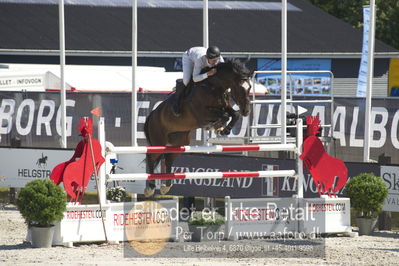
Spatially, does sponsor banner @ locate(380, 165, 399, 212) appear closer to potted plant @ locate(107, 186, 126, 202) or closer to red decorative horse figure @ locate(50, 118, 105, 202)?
potted plant @ locate(107, 186, 126, 202)

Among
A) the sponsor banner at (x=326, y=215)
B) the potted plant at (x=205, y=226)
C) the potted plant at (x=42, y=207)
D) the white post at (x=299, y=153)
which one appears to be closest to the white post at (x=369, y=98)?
the sponsor banner at (x=326, y=215)

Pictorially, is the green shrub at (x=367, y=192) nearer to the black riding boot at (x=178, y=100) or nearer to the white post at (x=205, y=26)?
the black riding boot at (x=178, y=100)

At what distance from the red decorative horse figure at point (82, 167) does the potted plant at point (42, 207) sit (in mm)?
242

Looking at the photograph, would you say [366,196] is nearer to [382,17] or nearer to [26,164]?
[26,164]

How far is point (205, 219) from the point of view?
11.4 metres

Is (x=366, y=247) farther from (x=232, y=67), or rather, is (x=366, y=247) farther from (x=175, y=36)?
(x=175, y=36)

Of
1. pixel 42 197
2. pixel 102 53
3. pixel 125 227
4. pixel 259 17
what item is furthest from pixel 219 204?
pixel 259 17

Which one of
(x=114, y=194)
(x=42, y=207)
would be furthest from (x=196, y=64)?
(x=114, y=194)

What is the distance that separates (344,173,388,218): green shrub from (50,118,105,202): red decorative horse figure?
11.5 feet

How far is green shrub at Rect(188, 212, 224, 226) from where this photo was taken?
11.4m

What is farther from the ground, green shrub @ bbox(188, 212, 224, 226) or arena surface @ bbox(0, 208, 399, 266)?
green shrub @ bbox(188, 212, 224, 226)

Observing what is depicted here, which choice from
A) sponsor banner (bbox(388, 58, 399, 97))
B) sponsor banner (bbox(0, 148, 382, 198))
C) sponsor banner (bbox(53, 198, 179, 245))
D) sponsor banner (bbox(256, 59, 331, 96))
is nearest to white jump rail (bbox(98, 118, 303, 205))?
sponsor banner (bbox(53, 198, 179, 245))

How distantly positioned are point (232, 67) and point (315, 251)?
233cm

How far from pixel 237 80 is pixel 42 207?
2.67m
